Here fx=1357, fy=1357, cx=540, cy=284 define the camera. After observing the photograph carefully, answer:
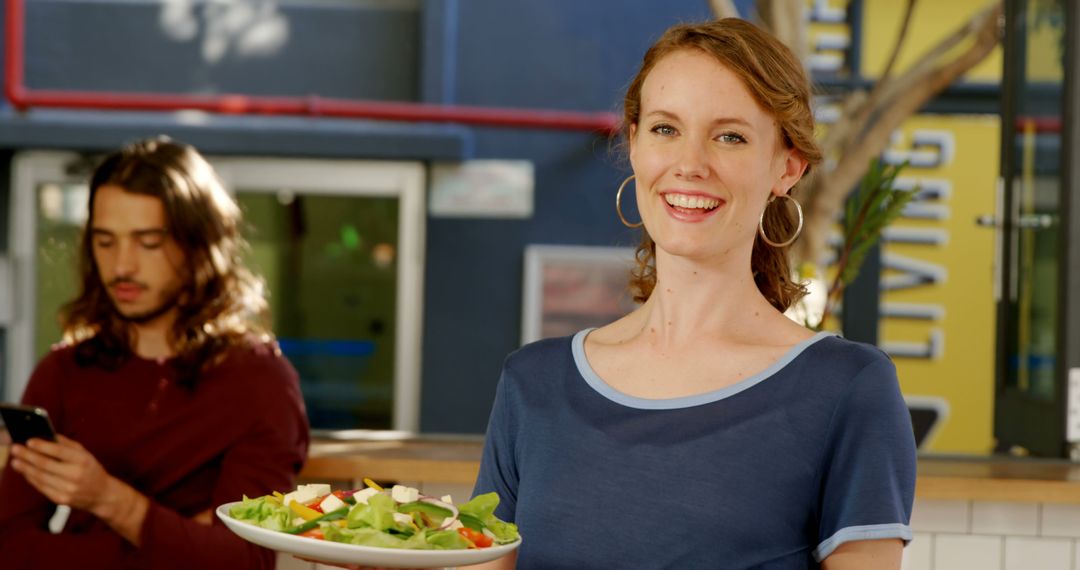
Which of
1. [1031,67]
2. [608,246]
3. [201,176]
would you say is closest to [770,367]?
[201,176]

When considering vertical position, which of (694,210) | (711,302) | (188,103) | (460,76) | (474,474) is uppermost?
(460,76)

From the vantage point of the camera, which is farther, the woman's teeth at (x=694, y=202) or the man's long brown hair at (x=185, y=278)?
the man's long brown hair at (x=185, y=278)

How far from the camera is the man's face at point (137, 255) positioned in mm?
2412

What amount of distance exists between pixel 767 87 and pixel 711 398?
35cm

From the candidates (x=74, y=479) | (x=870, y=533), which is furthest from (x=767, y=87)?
(x=74, y=479)

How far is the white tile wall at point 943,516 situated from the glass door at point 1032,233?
0.55m

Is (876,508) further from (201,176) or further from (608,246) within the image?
(608,246)

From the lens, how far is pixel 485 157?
23.5 feet

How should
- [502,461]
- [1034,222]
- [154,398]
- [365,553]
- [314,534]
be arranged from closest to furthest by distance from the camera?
[365,553] < [314,534] < [502,461] < [154,398] < [1034,222]

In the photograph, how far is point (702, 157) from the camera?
4.88ft

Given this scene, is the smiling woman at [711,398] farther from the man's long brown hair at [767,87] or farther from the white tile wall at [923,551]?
the white tile wall at [923,551]

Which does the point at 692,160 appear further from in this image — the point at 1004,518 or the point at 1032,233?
the point at 1032,233

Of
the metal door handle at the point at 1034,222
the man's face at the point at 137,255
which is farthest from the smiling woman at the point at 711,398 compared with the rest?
the metal door handle at the point at 1034,222

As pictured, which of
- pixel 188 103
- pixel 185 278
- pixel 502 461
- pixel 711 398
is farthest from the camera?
pixel 188 103
